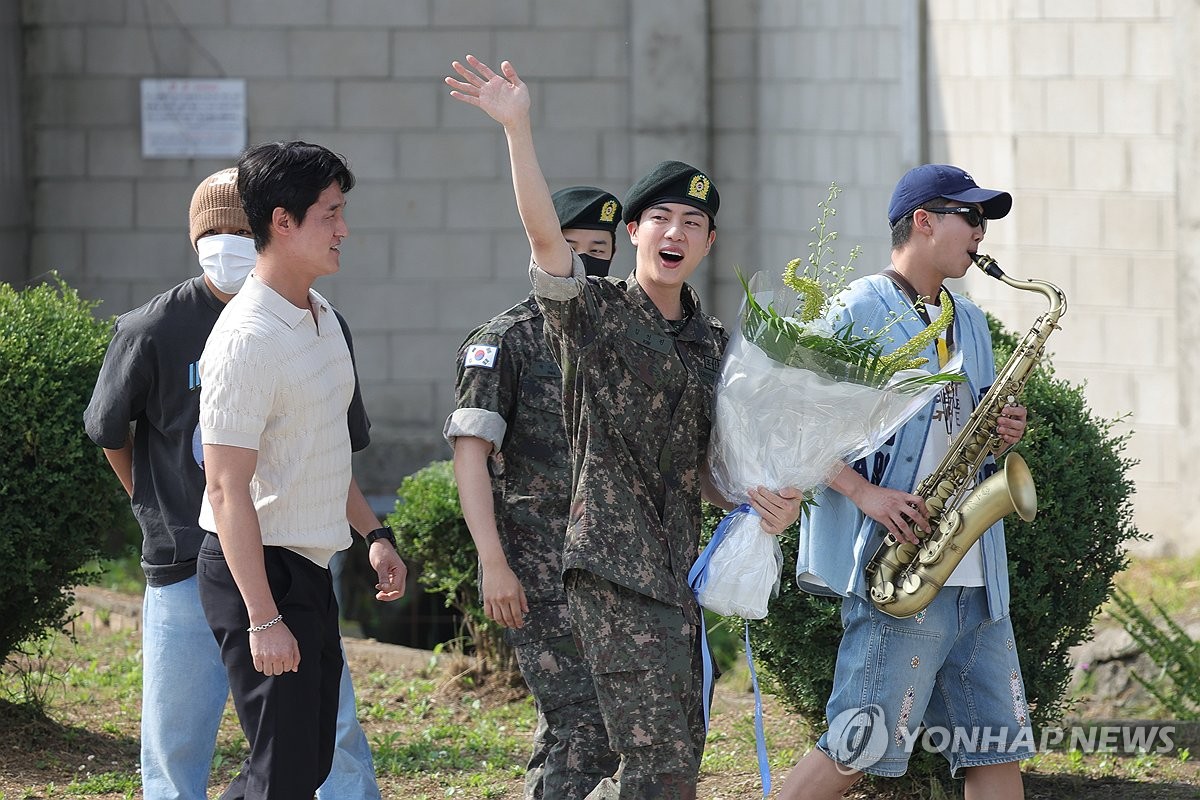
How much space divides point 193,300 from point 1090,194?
18.5 feet

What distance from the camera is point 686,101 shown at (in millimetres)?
10445

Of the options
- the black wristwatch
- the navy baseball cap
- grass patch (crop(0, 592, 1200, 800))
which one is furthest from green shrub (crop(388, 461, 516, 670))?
the navy baseball cap

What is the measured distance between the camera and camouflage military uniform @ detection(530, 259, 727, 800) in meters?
3.46

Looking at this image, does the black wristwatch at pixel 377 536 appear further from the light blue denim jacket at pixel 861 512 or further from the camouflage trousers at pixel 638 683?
the light blue denim jacket at pixel 861 512

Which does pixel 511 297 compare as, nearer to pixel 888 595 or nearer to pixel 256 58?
pixel 256 58

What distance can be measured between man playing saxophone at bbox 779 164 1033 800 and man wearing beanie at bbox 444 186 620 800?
0.61m

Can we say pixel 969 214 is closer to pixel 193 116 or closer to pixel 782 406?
pixel 782 406

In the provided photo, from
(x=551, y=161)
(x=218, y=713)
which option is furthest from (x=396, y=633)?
(x=218, y=713)

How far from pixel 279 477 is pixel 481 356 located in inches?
30.7

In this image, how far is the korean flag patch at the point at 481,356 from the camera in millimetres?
3980

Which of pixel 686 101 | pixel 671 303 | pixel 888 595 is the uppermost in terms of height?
pixel 686 101

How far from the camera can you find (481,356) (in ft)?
13.1

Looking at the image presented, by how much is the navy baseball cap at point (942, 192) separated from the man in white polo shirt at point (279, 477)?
1468mm

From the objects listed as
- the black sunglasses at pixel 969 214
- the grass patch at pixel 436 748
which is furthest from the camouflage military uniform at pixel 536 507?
the grass patch at pixel 436 748
